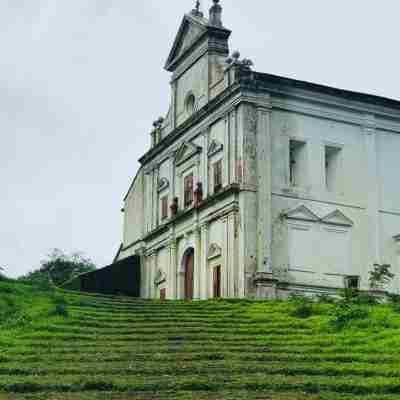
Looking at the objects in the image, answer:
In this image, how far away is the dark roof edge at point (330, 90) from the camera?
33562 millimetres

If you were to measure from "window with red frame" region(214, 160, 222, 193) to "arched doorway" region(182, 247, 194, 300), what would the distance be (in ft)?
10.3

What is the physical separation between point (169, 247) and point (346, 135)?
8.50 m

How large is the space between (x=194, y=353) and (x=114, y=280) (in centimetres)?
2434

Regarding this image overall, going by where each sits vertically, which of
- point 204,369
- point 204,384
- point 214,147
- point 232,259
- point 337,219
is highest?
point 214,147

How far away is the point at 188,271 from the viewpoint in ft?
122

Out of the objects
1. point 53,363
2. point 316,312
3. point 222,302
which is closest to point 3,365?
point 53,363

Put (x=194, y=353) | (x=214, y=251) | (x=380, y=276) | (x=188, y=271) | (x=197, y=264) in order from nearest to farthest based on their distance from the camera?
(x=194, y=353)
(x=380, y=276)
(x=214, y=251)
(x=197, y=264)
(x=188, y=271)

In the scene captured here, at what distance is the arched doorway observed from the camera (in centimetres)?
3669

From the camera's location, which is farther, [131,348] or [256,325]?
[256,325]

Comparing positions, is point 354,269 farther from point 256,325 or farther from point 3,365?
point 3,365

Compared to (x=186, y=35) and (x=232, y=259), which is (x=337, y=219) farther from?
(x=186, y=35)

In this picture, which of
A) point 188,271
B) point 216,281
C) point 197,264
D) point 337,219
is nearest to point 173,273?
point 188,271

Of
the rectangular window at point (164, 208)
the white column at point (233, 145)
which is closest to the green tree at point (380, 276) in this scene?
the white column at point (233, 145)

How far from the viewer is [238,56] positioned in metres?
34.6
